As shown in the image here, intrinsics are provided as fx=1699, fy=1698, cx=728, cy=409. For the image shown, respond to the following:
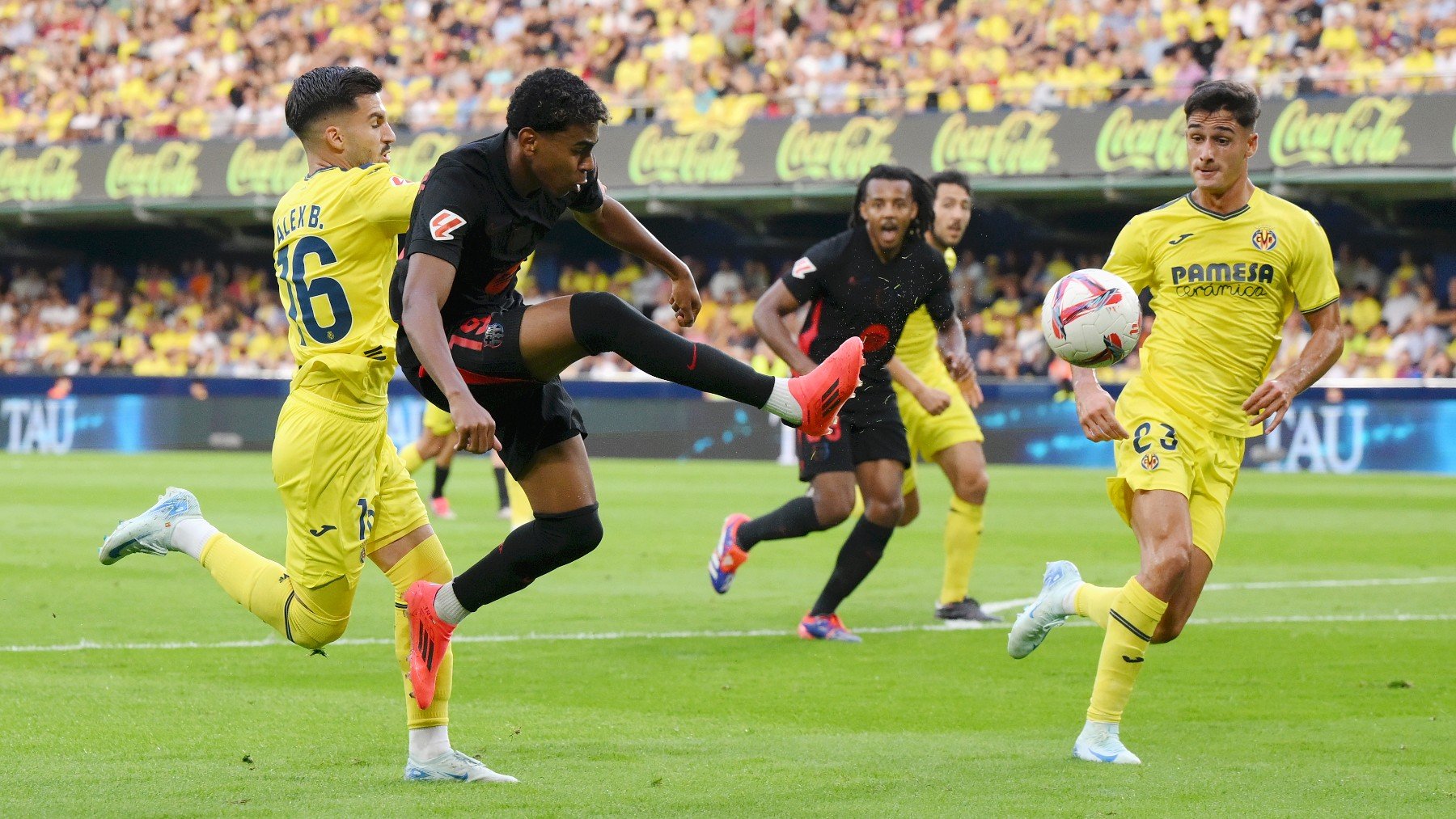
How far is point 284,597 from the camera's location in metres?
Result: 5.32

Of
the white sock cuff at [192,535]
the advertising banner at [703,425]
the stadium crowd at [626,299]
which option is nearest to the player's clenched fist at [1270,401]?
the white sock cuff at [192,535]

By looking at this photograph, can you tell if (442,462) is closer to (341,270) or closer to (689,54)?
(341,270)

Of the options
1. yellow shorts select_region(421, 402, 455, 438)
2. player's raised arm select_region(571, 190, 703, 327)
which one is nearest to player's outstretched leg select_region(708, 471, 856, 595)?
player's raised arm select_region(571, 190, 703, 327)

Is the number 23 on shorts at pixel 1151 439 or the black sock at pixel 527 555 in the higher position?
the number 23 on shorts at pixel 1151 439

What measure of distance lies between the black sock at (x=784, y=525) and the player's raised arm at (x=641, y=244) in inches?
122

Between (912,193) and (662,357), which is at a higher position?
(912,193)

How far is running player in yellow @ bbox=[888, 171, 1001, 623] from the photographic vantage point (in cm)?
880

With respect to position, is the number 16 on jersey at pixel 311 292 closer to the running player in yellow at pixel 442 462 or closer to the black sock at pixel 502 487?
the running player in yellow at pixel 442 462

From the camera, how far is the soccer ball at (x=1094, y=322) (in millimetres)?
5324

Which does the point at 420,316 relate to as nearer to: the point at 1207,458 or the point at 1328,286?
the point at 1207,458

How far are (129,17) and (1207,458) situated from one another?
32.6m

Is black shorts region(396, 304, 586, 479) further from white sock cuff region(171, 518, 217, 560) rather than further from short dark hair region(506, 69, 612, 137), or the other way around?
white sock cuff region(171, 518, 217, 560)

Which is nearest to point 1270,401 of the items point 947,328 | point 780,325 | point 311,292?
point 311,292

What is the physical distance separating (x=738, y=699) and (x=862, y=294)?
8.13 ft
